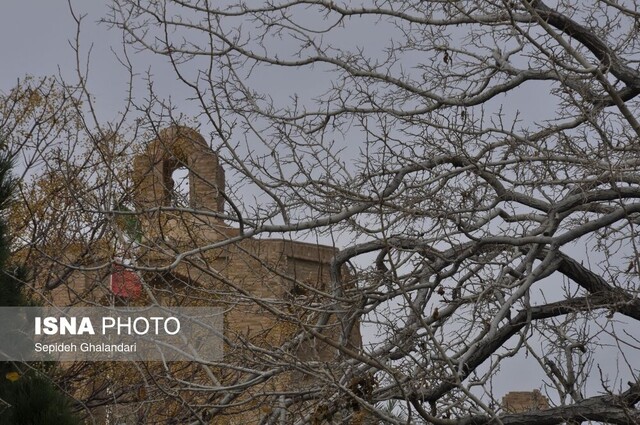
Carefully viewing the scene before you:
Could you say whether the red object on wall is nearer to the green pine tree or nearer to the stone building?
the stone building

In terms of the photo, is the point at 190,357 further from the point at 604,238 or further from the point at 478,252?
the point at 604,238

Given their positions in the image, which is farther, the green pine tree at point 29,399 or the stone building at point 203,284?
the green pine tree at point 29,399

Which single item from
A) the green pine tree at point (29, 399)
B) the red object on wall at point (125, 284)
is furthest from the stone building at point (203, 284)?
the green pine tree at point (29, 399)

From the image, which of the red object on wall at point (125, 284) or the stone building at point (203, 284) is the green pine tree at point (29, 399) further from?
the red object on wall at point (125, 284)

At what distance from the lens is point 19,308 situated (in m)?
11.1

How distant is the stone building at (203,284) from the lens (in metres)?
7.84

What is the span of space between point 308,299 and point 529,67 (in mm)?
3586

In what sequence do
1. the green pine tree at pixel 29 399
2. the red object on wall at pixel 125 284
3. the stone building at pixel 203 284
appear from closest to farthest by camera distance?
the stone building at pixel 203 284
the green pine tree at pixel 29 399
the red object on wall at pixel 125 284

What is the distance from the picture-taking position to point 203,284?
1162 cm

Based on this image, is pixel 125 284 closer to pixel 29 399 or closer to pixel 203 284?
pixel 203 284

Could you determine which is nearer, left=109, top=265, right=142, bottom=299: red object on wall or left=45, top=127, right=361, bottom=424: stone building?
→ left=45, top=127, right=361, bottom=424: stone building

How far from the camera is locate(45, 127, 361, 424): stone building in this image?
784 cm

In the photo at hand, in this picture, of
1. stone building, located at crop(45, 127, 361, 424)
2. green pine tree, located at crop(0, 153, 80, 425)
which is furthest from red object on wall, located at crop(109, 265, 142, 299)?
green pine tree, located at crop(0, 153, 80, 425)

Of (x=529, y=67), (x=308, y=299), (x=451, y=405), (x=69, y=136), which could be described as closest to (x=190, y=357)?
(x=308, y=299)
